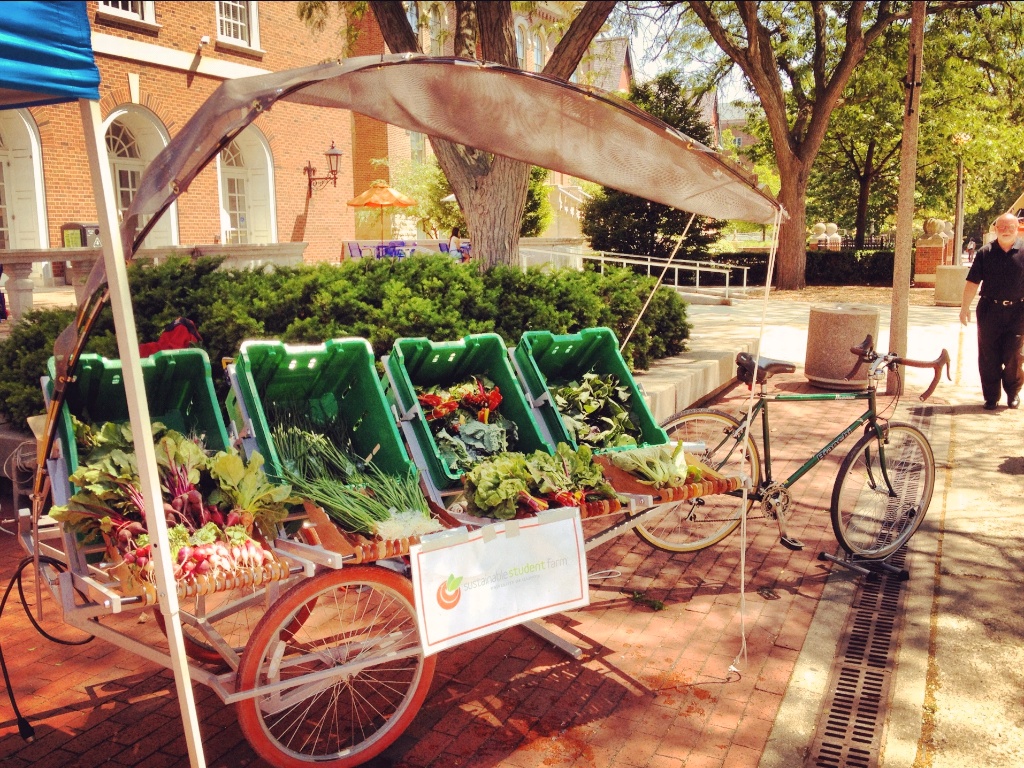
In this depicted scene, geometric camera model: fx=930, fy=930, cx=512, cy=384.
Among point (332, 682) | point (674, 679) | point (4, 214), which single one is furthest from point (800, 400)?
point (4, 214)

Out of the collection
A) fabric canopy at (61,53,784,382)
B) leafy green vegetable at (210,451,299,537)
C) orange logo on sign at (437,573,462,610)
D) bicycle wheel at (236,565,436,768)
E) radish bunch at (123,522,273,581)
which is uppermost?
fabric canopy at (61,53,784,382)

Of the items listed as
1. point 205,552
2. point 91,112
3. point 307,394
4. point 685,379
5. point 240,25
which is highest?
point 240,25

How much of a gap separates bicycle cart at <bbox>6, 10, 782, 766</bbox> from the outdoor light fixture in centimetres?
2092

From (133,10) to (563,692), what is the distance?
19100mm

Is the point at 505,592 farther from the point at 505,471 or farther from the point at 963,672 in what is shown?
the point at 963,672

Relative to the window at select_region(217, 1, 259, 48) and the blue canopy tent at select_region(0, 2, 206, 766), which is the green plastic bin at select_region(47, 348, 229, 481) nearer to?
the blue canopy tent at select_region(0, 2, 206, 766)

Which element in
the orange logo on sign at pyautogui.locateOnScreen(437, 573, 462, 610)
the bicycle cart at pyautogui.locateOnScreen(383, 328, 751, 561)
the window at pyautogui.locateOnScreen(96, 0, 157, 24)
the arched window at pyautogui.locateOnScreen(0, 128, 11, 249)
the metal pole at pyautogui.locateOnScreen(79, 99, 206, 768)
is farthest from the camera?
the window at pyautogui.locateOnScreen(96, 0, 157, 24)

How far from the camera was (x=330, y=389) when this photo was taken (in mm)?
4410

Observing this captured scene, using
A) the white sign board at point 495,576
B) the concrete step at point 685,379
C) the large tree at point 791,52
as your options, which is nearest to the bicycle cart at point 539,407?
the white sign board at point 495,576

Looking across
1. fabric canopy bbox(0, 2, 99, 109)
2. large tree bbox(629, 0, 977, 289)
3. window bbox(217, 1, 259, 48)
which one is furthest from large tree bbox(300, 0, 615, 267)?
window bbox(217, 1, 259, 48)

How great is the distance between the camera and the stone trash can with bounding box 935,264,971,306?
2054 cm

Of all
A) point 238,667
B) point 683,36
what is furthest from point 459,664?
point 683,36

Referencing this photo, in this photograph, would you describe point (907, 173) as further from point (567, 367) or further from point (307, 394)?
point (307, 394)

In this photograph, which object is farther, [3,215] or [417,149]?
[417,149]
